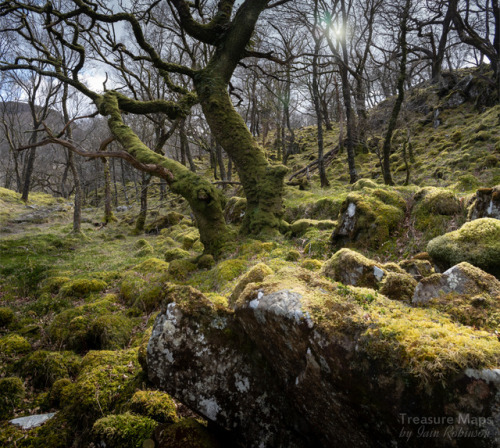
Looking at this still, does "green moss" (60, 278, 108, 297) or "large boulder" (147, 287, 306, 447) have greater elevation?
"large boulder" (147, 287, 306, 447)

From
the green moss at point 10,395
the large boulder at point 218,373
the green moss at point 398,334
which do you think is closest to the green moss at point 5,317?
the green moss at point 10,395

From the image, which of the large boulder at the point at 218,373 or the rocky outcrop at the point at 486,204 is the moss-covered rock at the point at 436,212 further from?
the large boulder at the point at 218,373

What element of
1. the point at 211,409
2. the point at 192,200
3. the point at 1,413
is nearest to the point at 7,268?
the point at 192,200

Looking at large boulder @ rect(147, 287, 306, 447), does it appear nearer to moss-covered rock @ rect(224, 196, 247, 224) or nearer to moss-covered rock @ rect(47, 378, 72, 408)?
moss-covered rock @ rect(47, 378, 72, 408)

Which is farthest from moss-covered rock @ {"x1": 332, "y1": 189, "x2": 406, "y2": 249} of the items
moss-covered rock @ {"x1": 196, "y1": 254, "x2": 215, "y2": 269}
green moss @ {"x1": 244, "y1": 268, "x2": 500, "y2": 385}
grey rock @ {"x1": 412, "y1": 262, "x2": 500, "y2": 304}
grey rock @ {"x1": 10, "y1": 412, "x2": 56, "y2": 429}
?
grey rock @ {"x1": 10, "y1": 412, "x2": 56, "y2": 429}

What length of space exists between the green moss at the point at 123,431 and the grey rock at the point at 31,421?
1.20 m

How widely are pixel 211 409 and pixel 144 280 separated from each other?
243 inches

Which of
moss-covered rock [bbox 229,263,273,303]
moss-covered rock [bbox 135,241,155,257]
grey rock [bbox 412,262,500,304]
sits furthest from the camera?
moss-covered rock [bbox 135,241,155,257]

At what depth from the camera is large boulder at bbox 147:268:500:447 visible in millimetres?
1684

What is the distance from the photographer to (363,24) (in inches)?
677

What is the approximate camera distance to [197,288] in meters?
6.96

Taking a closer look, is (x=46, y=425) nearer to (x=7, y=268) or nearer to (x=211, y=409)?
→ (x=211, y=409)

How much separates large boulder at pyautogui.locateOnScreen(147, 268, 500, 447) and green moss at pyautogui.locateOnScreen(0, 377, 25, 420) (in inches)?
104

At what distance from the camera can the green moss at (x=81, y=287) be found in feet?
26.7
